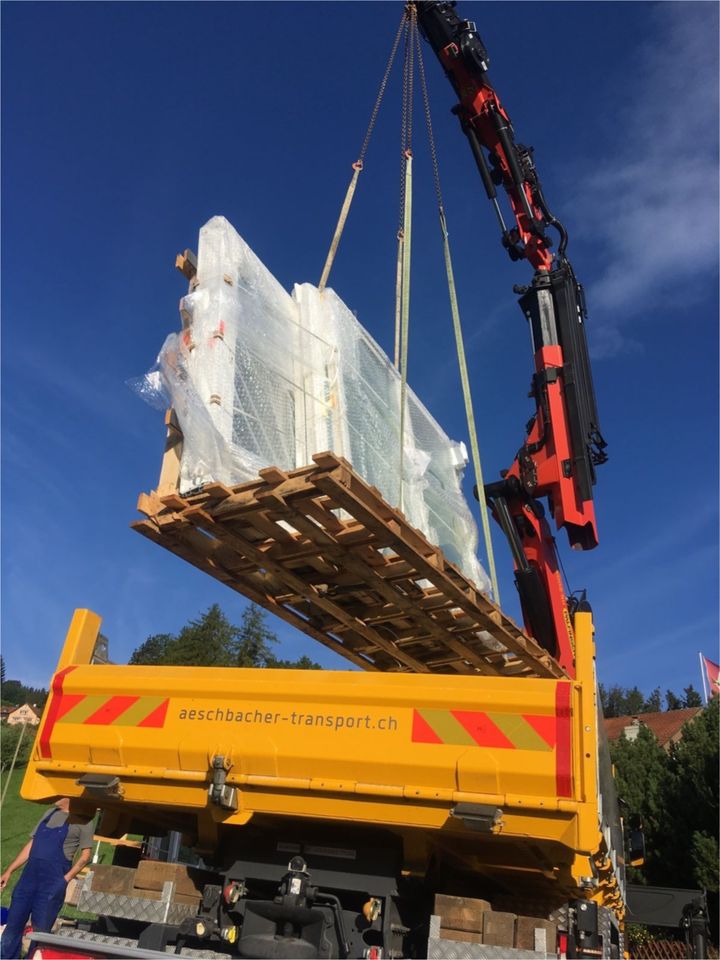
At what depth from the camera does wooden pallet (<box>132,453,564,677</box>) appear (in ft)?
15.0

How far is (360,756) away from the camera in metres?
3.16

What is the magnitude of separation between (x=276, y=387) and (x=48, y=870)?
3.13 meters

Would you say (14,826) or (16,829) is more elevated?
(14,826)

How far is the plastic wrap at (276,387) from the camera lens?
4.81 m

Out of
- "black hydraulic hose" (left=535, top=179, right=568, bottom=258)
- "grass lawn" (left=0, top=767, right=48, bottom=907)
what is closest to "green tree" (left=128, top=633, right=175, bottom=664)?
"grass lawn" (left=0, top=767, right=48, bottom=907)

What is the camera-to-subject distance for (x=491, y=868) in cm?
341

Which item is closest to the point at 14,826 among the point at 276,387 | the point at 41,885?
the point at 41,885

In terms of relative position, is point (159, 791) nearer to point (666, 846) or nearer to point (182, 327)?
point (182, 327)

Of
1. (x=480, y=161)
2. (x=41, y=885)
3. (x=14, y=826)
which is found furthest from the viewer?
(x=14, y=826)

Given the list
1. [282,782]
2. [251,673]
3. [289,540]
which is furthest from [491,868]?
[289,540]

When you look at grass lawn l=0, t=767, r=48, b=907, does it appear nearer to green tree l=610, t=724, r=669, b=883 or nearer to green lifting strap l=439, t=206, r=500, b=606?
green lifting strap l=439, t=206, r=500, b=606

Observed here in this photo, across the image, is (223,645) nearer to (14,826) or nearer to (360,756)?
(14,826)

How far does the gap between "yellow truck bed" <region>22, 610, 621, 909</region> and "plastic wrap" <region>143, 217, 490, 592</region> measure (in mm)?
1575

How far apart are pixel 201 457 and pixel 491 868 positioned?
2.68 m
